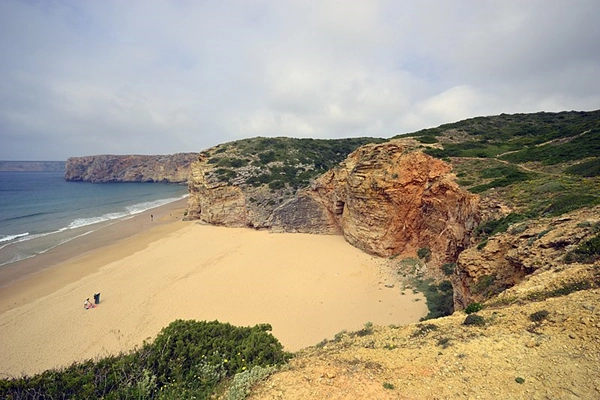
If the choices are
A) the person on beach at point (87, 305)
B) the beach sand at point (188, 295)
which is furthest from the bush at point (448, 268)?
the person on beach at point (87, 305)

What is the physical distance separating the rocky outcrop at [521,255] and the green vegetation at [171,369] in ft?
24.9

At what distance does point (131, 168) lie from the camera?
114125 millimetres

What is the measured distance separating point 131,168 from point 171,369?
126m

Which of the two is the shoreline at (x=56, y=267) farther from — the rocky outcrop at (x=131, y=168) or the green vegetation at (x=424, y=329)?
the rocky outcrop at (x=131, y=168)

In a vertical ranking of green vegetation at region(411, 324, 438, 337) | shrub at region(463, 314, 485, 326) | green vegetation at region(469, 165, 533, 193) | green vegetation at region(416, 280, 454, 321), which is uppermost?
green vegetation at region(469, 165, 533, 193)

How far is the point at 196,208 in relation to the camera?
1602 inches

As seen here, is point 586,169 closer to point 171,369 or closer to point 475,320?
point 475,320

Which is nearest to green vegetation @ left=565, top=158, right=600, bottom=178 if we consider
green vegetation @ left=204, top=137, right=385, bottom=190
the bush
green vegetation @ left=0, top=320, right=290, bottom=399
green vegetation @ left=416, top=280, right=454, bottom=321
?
the bush

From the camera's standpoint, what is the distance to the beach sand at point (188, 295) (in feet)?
45.6

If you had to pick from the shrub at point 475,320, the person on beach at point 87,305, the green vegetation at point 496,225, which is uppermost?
the green vegetation at point 496,225

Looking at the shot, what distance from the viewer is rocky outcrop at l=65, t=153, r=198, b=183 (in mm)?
108750

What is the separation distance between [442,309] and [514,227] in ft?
17.5

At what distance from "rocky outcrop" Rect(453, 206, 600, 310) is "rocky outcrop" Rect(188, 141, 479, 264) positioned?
4.18 m

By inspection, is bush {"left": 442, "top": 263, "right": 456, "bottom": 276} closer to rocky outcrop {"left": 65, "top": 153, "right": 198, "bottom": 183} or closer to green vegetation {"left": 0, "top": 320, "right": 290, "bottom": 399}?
green vegetation {"left": 0, "top": 320, "right": 290, "bottom": 399}
